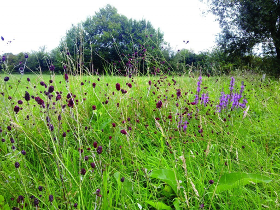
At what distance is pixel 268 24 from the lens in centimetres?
980

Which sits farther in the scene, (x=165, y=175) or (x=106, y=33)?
(x=106, y=33)

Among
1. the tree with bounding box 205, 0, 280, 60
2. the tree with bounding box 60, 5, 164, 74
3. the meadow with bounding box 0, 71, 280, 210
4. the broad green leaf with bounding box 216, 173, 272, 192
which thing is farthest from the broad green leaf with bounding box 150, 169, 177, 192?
the tree with bounding box 60, 5, 164, 74

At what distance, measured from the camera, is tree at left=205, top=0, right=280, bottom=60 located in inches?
369

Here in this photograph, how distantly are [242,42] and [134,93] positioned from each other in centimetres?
996

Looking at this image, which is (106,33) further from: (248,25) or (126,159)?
(126,159)

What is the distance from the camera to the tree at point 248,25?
9.38 meters

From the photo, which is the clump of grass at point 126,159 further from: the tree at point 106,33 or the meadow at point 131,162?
the tree at point 106,33

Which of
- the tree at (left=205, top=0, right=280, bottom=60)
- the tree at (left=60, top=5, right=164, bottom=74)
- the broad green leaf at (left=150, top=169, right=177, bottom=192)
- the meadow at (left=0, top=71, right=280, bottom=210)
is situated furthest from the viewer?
the tree at (left=60, top=5, right=164, bottom=74)

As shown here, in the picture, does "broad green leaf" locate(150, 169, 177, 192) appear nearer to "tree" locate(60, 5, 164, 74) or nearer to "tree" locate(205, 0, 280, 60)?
"tree" locate(205, 0, 280, 60)

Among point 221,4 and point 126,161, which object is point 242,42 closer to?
point 221,4

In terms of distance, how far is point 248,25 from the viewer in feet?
32.3

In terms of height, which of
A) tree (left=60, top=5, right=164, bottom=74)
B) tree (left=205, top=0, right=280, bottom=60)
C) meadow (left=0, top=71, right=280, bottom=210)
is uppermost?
tree (left=60, top=5, right=164, bottom=74)

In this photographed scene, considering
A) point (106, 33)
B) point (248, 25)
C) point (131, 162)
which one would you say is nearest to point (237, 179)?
point (131, 162)

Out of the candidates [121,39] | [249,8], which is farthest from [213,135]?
[121,39]
